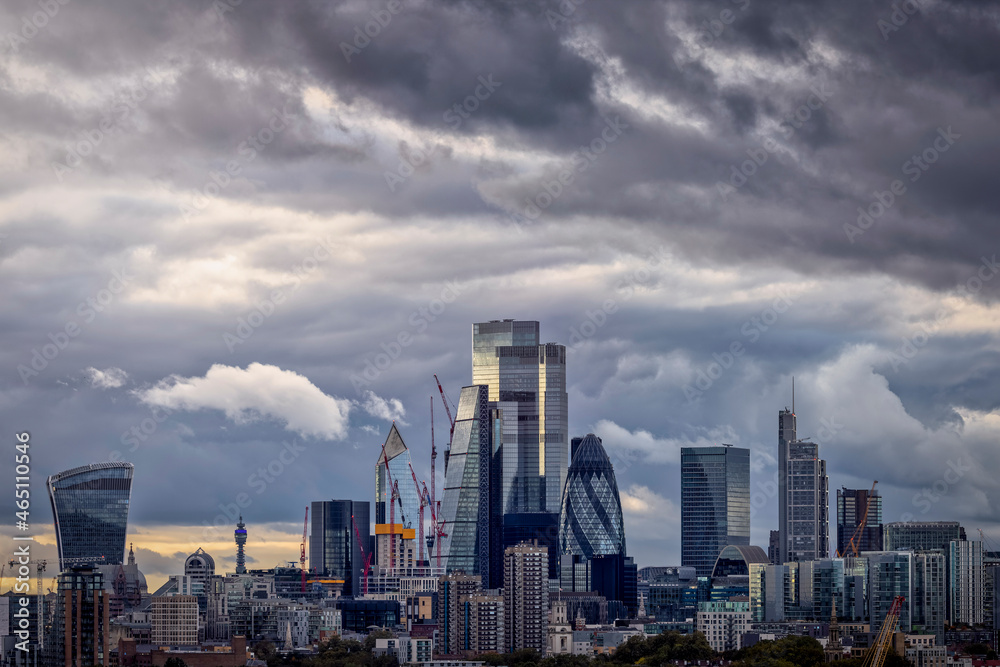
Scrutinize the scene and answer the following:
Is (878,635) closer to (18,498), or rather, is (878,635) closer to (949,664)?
(949,664)

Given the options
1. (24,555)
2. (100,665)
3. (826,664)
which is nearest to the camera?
(24,555)

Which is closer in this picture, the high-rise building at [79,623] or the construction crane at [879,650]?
the construction crane at [879,650]

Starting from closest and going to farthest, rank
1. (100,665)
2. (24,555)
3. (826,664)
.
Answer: (24,555)
(826,664)
(100,665)

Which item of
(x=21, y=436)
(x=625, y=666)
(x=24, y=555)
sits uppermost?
(x=21, y=436)

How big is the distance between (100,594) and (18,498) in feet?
271

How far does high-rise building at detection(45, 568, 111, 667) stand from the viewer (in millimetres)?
189250

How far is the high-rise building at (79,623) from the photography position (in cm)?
18925

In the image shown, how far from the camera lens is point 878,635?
190125 millimetres

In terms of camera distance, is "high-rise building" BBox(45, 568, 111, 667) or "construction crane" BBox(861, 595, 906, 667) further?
"high-rise building" BBox(45, 568, 111, 667)

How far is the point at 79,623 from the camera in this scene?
19262 centimetres

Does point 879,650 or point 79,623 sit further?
point 79,623

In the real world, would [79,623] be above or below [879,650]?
above

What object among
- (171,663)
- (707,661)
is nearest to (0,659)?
(171,663)

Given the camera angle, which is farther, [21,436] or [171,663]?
[171,663]
